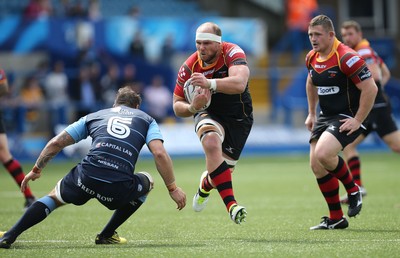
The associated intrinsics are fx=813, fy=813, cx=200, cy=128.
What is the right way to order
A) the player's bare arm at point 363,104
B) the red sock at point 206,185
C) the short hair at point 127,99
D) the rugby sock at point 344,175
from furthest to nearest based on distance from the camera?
the red sock at point 206,185 < the rugby sock at point 344,175 < the player's bare arm at point 363,104 < the short hair at point 127,99

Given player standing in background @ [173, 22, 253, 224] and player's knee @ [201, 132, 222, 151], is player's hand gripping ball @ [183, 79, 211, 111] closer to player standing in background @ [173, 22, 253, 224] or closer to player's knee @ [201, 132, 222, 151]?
player standing in background @ [173, 22, 253, 224]

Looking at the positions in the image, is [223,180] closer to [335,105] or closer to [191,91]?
[191,91]

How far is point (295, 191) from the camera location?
13852 millimetres

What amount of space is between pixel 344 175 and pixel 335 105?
0.80m

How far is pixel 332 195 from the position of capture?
9.12m

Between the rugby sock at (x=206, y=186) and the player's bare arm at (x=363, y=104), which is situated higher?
the player's bare arm at (x=363, y=104)

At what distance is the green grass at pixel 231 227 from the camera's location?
7441 mm

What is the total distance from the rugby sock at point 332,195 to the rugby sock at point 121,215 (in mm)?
2333

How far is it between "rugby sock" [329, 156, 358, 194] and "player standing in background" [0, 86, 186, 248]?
212cm

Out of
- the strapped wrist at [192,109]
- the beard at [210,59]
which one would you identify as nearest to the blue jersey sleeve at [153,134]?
the strapped wrist at [192,109]

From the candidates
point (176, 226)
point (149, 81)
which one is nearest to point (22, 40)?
point (149, 81)

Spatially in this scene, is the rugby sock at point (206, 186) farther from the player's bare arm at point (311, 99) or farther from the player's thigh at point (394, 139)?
the player's thigh at point (394, 139)

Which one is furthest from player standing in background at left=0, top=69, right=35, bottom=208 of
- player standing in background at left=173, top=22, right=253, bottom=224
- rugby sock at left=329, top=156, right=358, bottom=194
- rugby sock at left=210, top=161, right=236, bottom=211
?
rugby sock at left=329, top=156, right=358, bottom=194

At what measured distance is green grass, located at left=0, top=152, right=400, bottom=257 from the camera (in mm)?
7441
